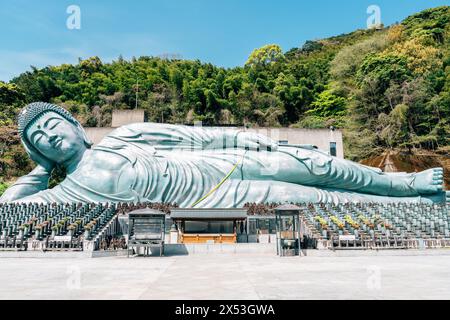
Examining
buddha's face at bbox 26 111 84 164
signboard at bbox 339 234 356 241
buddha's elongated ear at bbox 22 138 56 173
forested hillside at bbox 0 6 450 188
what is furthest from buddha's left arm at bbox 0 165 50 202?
forested hillside at bbox 0 6 450 188

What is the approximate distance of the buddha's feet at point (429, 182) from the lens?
2120 centimetres

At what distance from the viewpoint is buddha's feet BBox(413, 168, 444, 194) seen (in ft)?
69.6

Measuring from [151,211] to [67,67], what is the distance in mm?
56516

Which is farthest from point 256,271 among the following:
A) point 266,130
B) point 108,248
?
point 266,130

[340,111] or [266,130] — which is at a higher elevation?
[340,111]

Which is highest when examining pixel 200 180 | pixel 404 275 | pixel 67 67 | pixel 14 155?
pixel 67 67

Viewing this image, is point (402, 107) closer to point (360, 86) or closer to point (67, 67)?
point (360, 86)

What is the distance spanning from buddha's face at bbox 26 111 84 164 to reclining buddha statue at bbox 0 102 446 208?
1.9 inches

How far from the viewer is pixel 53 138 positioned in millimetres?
20500

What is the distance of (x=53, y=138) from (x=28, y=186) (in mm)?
2830

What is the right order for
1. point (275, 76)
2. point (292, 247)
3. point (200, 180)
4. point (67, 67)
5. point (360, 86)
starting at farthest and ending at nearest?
point (67, 67), point (275, 76), point (360, 86), point (200, 180), point (292, 247)

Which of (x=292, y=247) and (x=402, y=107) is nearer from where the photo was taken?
(x=292, y=247)

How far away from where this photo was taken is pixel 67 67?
62375mm

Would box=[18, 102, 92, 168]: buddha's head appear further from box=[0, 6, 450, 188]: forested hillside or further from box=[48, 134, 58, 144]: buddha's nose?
box=[0, 6, 450, 188]: forested hillside
